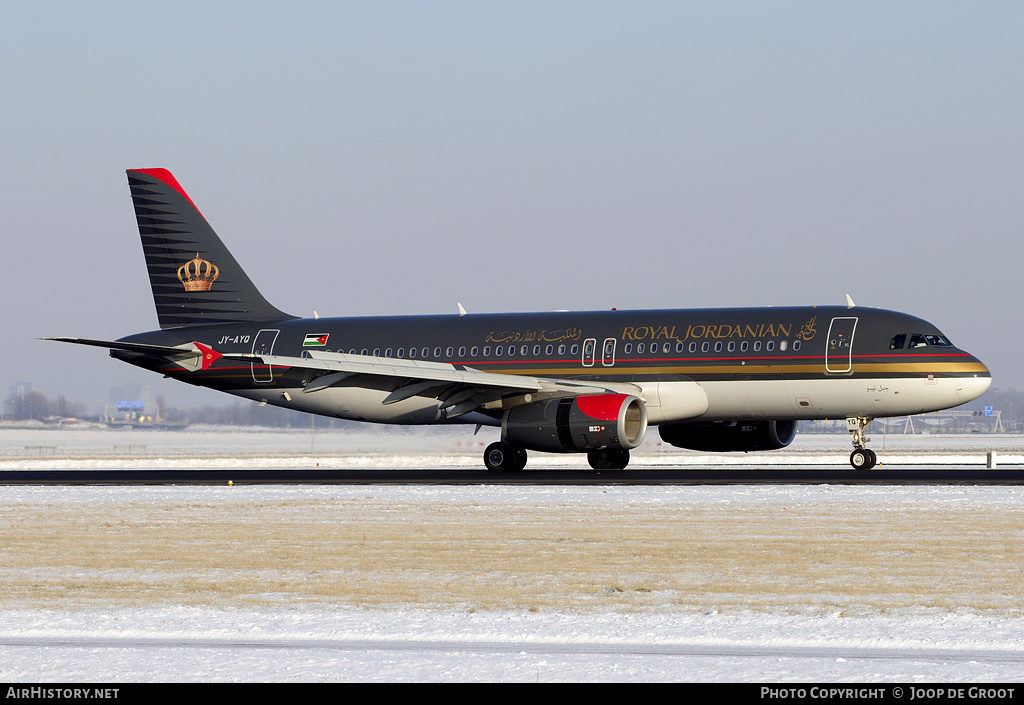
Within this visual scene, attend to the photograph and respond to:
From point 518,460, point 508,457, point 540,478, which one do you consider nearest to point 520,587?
point 540,478

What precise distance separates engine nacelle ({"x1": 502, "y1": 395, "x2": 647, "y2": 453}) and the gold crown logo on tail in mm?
12612

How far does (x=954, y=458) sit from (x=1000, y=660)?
37.2m

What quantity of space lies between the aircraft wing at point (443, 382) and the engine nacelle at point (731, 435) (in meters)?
3.25

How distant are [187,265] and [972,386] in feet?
75.0

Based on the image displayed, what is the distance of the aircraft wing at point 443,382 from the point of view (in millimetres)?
30656

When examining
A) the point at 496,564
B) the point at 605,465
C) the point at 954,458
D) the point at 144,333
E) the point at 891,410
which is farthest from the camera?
the point at 954,458

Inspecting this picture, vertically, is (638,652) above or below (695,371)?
below

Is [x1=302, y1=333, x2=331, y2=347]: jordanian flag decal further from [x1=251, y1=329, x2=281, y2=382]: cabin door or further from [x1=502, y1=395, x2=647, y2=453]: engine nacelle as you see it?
[x1=502, y1=395, x2=647, y2=453]: engine nacelle

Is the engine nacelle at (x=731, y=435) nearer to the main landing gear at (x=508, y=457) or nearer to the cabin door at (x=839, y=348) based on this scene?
the main landing gear at (x=508, y=457)

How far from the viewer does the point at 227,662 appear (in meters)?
8.34

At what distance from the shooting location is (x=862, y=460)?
30.9 metres
